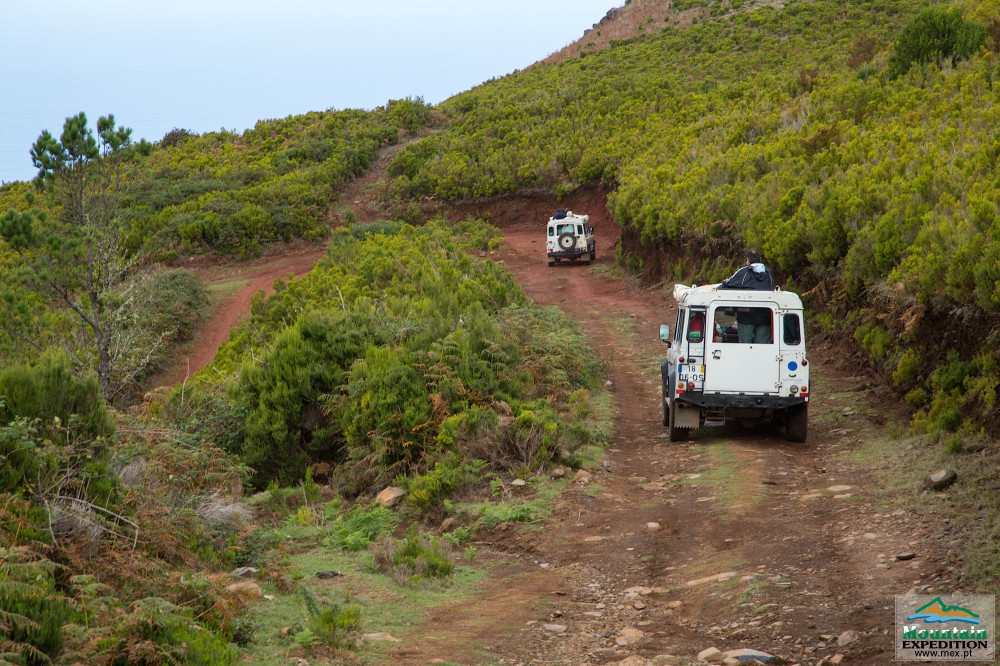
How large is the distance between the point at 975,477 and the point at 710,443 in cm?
414

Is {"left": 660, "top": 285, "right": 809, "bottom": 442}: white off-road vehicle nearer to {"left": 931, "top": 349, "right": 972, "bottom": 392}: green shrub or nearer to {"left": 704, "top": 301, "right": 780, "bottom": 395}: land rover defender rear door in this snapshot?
{"left": 704, "top": 301, "right": 780, "bottom": 395}: land rover defender rear door

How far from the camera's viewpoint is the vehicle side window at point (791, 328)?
38.2ft

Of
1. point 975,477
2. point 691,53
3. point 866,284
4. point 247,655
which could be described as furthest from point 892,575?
point 691,53

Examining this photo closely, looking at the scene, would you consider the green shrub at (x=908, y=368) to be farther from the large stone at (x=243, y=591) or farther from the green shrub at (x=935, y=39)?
the green shrub at (x=935, y=39)

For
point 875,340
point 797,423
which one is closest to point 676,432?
point 797,423

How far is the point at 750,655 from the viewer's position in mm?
5824

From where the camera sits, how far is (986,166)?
14.4 metres

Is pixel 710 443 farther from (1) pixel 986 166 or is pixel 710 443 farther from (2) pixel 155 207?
(2) pixel 155 207

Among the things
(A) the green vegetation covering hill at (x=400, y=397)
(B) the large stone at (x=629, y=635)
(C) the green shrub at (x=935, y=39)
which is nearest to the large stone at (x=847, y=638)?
(B) the large stone at (x=629, y=635)

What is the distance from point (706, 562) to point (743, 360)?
4477 mm

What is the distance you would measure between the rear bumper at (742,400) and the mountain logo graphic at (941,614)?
5643 mm

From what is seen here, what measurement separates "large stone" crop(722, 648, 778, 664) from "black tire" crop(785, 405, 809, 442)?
21.0ft

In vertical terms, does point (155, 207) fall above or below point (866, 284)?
above

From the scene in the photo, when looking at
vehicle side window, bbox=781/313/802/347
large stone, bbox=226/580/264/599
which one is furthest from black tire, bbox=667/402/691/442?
large stone, bbox=226/580/264/599
